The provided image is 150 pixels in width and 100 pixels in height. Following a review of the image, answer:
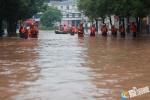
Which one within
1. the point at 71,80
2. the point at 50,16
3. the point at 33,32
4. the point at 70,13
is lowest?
the point at 71,80

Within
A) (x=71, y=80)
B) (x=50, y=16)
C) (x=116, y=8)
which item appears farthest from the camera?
(x=50, y=16)

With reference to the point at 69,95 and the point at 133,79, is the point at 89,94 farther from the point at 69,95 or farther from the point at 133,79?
the point at 133,79

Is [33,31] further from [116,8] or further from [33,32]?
[116,8]

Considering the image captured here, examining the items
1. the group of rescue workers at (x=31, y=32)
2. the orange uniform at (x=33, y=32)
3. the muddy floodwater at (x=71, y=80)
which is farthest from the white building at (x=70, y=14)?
the muddy floodwater at (x=71, y=80)

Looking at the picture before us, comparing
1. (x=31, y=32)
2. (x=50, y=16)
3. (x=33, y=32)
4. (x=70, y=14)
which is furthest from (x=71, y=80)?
(x=70, y=14)

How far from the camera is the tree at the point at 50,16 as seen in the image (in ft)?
322

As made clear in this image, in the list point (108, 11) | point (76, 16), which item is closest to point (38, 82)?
point (108, 11)

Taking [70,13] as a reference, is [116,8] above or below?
below

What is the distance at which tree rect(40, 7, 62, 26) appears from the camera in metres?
98.1

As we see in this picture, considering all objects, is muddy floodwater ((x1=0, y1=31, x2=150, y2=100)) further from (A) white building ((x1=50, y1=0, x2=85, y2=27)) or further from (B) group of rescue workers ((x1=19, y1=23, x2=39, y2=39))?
(A) white building ((x1=50, y1=0, x2=85, y2=27))

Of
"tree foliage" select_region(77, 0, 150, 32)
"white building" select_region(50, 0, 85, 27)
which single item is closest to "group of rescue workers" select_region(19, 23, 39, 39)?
"tree foliage" select_region(77, 0, 150, 32)

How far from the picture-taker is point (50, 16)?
322 feet

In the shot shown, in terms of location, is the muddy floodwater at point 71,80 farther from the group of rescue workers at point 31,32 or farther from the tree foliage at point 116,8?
the group of rescue workers at point 31,32

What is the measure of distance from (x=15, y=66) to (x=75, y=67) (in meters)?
1.81
